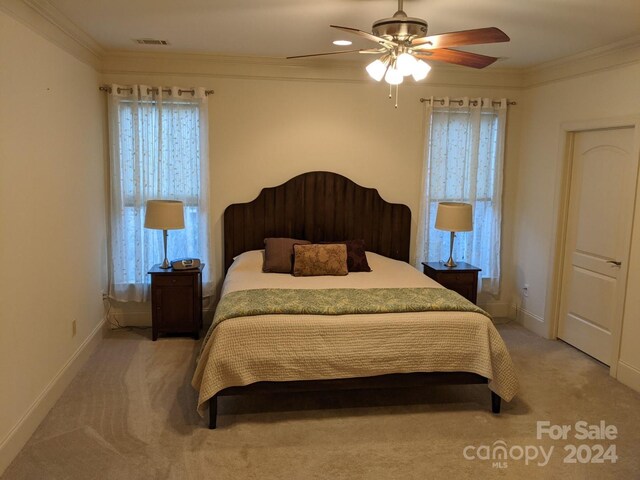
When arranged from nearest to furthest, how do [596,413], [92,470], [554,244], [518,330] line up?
[92,470], [596,413], [554,244], [518,330]

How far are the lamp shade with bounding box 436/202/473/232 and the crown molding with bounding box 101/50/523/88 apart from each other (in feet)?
4.28

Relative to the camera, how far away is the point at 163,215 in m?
4.41

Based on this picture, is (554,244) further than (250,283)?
Yes

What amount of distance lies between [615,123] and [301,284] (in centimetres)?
279

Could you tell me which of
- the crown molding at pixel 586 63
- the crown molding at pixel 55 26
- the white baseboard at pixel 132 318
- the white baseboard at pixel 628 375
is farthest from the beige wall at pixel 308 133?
the white baseboard at pixel 628 375

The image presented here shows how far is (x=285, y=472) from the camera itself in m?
2.69

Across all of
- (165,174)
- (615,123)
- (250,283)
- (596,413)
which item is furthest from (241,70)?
(596,413)

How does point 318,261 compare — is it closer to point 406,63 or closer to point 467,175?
point 467,175

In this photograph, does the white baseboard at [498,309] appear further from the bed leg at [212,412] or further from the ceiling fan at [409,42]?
the bed leg at [212,412]

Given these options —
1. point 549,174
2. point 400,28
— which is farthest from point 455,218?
point 400,28

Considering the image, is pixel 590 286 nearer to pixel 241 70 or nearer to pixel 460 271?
pixel 460 271

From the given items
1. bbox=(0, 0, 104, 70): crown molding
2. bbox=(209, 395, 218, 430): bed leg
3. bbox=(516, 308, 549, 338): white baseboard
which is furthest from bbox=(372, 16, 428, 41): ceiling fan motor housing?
bbox=(516, 308, 549, 338): white baseboard

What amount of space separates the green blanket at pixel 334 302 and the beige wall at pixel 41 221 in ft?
3.66

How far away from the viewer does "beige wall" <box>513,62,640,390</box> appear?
381 centimetres
